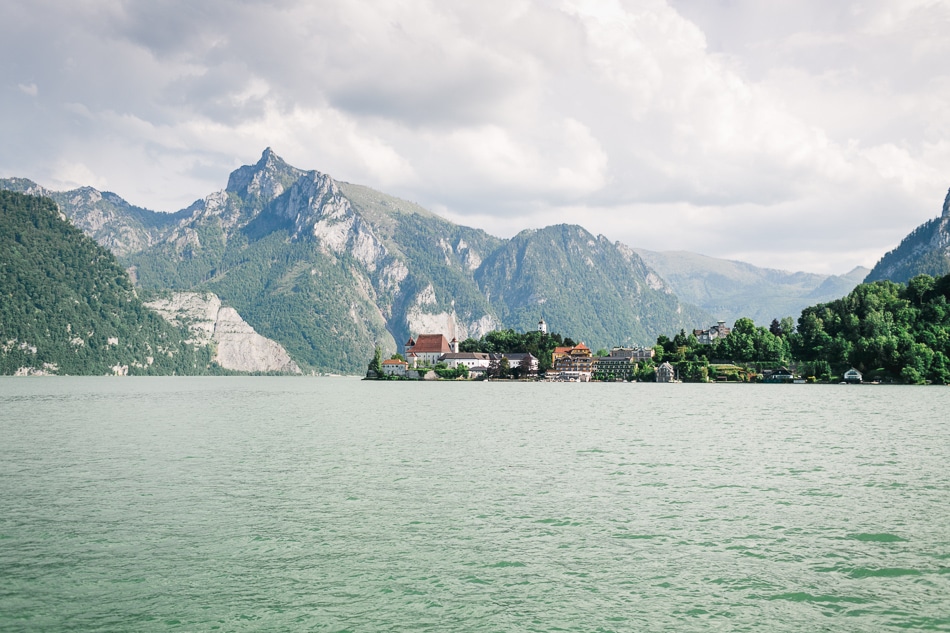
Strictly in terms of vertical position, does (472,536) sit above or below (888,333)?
below

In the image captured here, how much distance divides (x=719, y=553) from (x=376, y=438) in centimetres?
3737

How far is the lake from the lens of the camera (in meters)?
16.2

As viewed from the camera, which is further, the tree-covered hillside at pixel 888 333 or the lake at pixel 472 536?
the tree-covered hillside at pixel 888 333

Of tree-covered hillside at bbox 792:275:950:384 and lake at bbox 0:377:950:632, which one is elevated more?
tree-covered hillside at bbox 792:275:950:384

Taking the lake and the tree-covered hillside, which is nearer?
the lake

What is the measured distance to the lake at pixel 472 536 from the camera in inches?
639

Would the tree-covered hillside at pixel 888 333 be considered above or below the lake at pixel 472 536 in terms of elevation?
above

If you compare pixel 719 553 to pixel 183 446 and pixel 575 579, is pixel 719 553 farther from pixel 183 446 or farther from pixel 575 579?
pixel 183 446

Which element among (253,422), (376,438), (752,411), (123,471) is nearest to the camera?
(123,471)

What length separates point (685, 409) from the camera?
91562 millimetres

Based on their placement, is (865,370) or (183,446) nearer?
(183,446)

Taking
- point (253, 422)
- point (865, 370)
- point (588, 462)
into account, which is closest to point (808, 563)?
point (588, 462)

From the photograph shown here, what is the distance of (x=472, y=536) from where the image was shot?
75.8ft

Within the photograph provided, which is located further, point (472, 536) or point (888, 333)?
point (888, 333)
